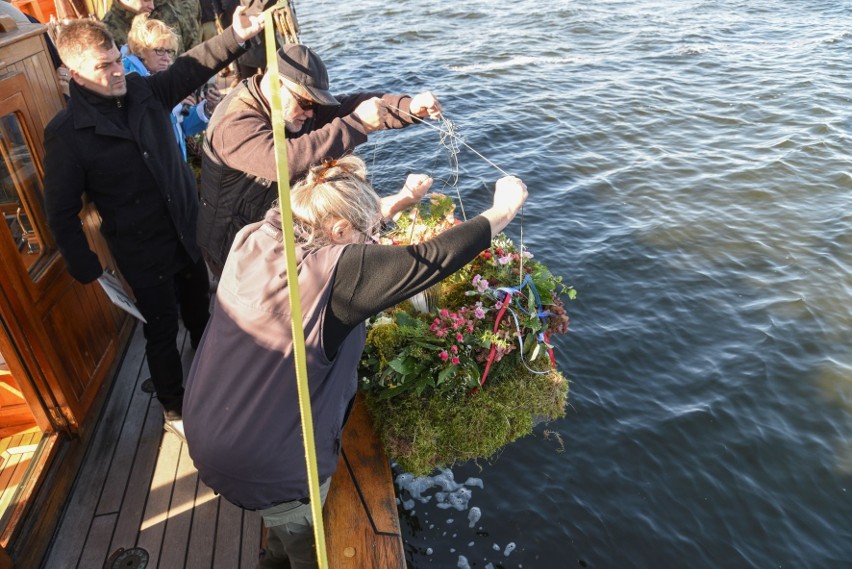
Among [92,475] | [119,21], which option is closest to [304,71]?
[92,475]

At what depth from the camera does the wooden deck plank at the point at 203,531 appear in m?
3.55

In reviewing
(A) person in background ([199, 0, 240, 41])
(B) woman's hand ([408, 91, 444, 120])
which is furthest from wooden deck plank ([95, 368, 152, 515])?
(A) person in background ([199, 0, 240, 41])

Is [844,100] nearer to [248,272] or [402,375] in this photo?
[402,375]

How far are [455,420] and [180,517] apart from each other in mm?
1636

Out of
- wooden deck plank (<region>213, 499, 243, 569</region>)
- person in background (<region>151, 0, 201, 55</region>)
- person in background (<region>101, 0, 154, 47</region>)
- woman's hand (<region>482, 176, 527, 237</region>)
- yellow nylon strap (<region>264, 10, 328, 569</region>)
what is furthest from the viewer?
person in background (<region>151, 0, 201, 55</region>)

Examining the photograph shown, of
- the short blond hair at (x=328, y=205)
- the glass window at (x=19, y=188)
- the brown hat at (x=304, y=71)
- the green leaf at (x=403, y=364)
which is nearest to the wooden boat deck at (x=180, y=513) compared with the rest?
the green leaf at (x=403, y=364)

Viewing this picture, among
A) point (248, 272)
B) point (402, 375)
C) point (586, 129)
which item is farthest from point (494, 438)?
point (586, 129)

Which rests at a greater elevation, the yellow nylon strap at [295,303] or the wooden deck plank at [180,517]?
the yellow nylon strap at [295,303]

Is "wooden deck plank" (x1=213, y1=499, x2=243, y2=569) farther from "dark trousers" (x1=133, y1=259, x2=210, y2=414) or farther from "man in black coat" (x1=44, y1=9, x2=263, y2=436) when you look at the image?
"dark trousers" (x1=133, y1=259, x2=210, y2=414)

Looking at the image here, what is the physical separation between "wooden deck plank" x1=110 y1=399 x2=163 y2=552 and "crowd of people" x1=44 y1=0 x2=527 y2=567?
0.25 metres

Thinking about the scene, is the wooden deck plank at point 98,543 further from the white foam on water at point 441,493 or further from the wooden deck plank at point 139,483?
the white foam on water at point 441,493

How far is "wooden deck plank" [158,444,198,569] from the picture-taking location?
3561 millimetres

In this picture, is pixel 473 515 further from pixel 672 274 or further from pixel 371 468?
pixel 672 274

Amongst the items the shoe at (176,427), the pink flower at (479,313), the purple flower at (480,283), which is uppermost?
the purple flower at (480,283)
